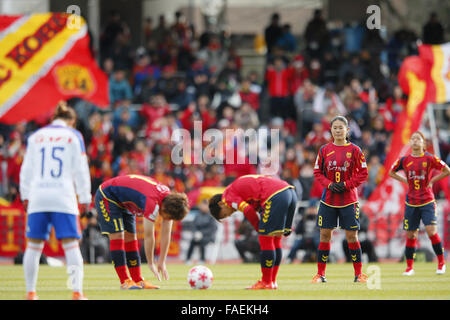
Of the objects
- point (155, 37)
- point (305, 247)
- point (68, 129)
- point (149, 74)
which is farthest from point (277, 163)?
point (68, 129)

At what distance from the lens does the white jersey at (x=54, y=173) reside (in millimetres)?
8094

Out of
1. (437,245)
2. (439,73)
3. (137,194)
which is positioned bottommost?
(437,245)

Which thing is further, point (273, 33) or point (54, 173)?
point (273, 33)

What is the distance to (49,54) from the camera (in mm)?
18500

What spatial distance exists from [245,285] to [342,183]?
6.35ft

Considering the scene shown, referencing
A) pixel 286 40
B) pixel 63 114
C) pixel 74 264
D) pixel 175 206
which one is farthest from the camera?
pixel 286 40

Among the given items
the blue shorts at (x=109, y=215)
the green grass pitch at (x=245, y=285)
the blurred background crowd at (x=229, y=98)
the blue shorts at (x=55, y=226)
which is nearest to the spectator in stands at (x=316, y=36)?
the blurred background crowd at (x=229, y=98)

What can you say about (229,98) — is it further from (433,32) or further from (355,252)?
(355,252)

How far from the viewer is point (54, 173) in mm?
8148

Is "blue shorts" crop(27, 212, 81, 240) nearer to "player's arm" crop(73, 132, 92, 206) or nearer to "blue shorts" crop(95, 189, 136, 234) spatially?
"player's arm" crop(73, 132, 92, 206)

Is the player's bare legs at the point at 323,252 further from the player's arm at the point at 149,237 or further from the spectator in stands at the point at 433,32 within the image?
the spectator in stands at the point at 433,32

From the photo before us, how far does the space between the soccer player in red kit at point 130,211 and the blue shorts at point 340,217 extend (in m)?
2.27

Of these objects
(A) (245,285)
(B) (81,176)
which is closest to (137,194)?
(B) (81,176)

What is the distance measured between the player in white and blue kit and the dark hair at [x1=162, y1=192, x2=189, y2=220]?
1.42m
